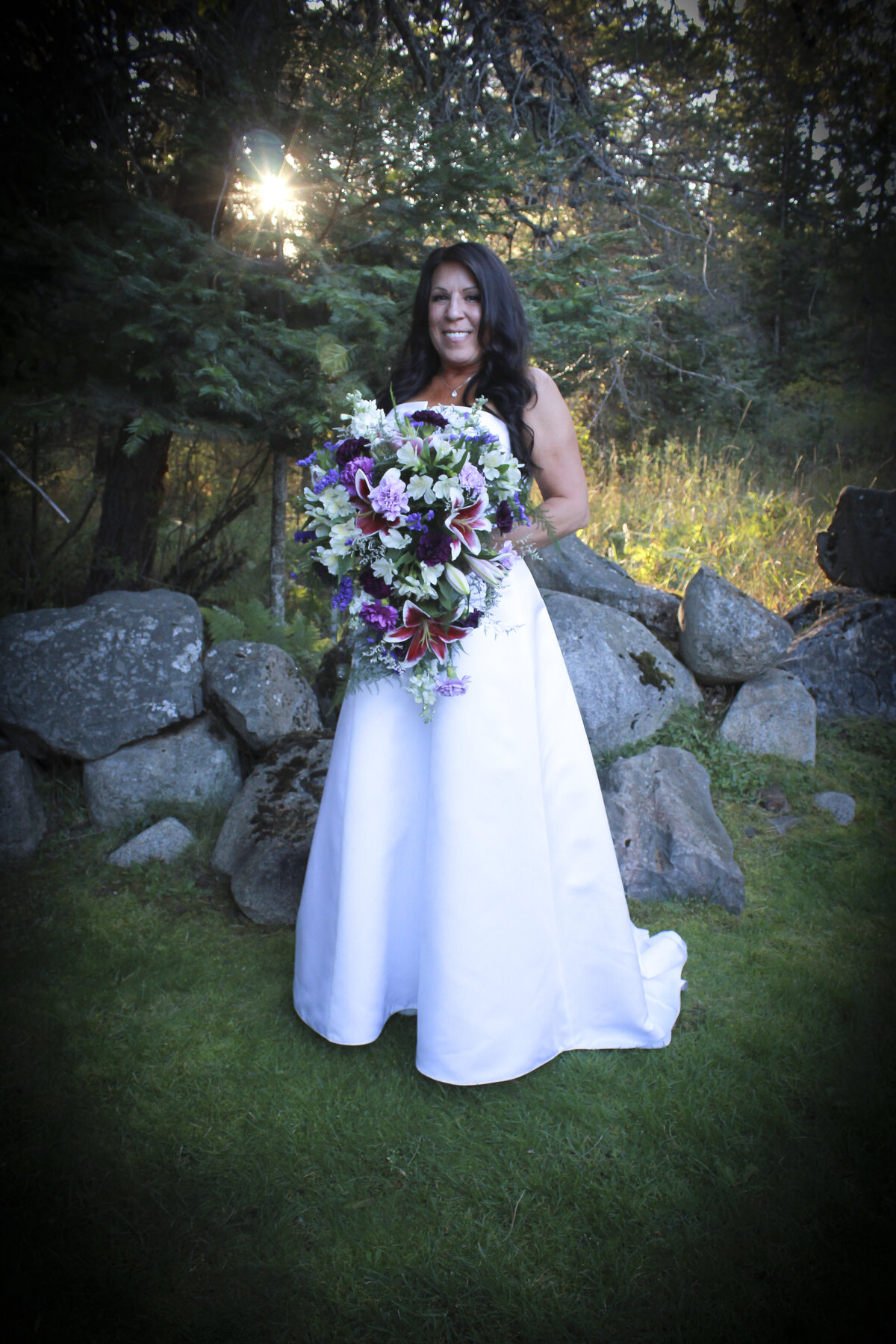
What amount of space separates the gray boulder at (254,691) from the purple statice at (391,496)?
2.40 metres

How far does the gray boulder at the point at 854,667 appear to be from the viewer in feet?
17.9

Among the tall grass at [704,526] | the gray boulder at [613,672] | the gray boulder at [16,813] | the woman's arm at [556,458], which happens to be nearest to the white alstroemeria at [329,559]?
the woman's arm at [556,458]

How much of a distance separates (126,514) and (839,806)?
4945mm

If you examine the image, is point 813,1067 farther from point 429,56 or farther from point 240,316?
point 429,56

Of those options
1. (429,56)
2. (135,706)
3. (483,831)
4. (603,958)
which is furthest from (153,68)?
(603,958)

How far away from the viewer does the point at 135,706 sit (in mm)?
4113

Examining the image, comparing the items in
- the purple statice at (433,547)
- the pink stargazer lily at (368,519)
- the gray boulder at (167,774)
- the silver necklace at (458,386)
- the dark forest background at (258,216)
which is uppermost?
the dark forest background at (258,216)

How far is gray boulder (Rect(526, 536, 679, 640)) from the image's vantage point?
538 cm

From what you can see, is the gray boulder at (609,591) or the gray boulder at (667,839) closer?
the gray boulder at (667,839)

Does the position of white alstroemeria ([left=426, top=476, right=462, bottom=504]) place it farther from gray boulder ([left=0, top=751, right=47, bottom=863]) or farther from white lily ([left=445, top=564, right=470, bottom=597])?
gray boulder ([left=0, top=751, right=47, bottom=863])

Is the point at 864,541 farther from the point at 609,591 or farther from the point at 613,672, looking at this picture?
the point at 613,672

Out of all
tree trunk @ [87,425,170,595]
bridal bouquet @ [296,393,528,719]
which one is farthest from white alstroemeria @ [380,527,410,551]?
tree trunk @ [87,425,170,595]

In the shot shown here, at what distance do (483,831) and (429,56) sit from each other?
5.79 metres

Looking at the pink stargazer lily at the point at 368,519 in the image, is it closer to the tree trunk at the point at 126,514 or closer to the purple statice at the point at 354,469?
the purple statice at the point at 354,469
